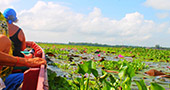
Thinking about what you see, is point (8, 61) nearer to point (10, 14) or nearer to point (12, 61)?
point (12, 61)

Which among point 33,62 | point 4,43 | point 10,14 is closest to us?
point 4,43

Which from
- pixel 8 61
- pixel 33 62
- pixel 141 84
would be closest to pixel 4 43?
pixel 8 61

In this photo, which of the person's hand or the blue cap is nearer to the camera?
the person's hand

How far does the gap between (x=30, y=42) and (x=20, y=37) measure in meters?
3.03

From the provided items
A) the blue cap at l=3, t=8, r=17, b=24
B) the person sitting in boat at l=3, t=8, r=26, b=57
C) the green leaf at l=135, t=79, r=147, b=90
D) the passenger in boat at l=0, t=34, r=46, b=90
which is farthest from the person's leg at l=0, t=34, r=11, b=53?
the blue cap at l=3, t=8, r=17, b=24

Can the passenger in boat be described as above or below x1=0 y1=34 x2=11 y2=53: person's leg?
below

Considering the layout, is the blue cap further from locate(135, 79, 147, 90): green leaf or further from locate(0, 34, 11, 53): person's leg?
locate(135, 79, 147, 90): green leaf

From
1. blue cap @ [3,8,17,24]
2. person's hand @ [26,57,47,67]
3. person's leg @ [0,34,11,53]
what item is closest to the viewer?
person's leg @ [0,34,11,53]

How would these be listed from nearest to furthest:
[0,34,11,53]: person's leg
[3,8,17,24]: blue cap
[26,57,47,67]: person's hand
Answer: [0,34,11,53]: person's leg, [26,57,47,67]: person's hand, [3,8,17,24]: blue cap

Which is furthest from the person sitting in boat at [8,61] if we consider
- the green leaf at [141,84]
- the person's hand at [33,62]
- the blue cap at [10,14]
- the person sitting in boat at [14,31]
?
the blue cap at [10,14]

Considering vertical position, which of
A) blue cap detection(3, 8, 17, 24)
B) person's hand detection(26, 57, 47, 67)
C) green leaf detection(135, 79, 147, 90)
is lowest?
green leaf detection(135, 79, 147, 90)

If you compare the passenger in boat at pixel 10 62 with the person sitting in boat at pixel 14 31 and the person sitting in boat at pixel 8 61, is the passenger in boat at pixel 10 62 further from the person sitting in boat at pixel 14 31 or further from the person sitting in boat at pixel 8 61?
the person sitting in boat at pixel 14 31

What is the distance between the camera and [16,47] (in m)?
3.37

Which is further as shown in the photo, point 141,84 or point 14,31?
point 14,31
